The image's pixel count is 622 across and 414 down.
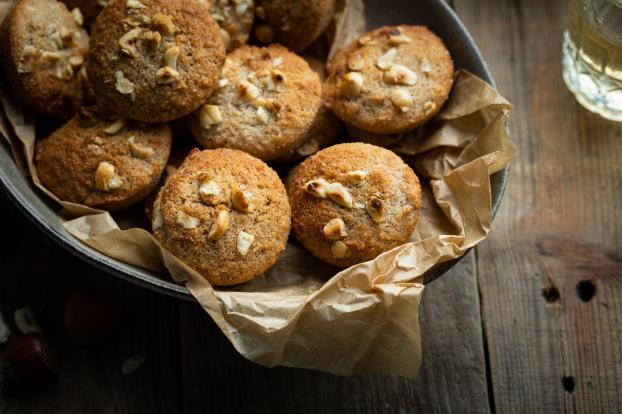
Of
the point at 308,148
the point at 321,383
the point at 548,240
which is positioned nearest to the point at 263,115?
the point at 308,148

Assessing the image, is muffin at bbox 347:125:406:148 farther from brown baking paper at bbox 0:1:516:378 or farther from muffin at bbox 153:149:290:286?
muffin at bbox 153:149:290:286

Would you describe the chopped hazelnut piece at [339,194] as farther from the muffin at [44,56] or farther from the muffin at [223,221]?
the muffin at [44,56]

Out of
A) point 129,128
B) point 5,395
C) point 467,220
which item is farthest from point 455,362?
point 5,395

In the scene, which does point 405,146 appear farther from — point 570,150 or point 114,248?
point 114,248

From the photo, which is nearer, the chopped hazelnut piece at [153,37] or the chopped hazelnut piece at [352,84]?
the chopped hazelnut piece at [153,37]

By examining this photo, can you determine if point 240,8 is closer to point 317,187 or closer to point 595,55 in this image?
point 317,187

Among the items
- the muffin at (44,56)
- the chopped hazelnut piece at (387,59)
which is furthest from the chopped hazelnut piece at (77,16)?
the chopped hazelnut piece at (387,59)

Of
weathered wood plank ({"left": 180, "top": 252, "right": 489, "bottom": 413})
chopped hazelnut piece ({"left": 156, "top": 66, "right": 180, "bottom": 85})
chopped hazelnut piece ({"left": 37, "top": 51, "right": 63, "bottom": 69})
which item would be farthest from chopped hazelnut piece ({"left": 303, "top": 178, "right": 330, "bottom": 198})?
A: chopped hazelnut piece ({"left": 37, "top": 51, "right": 63, "bottom": 69})
